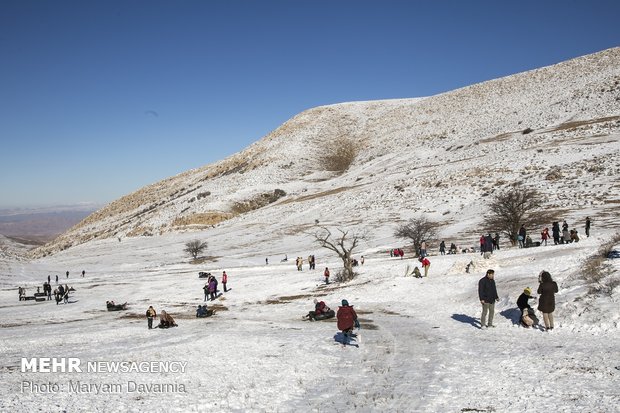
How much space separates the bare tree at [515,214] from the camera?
34.6 m

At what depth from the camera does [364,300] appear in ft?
78.9

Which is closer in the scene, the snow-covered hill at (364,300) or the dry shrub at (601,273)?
the snow-covered hill at (364,300)

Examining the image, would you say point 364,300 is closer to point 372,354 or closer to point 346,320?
point 346,320

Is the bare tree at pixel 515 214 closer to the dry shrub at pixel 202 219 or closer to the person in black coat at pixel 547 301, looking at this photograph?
the person in black coat at pixel 547 301

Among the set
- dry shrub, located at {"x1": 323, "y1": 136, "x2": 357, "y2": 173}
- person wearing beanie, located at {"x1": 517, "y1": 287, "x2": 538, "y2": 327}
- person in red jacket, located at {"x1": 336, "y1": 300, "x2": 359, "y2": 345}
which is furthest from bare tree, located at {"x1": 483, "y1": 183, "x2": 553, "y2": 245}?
dry shrub, located at {"x1": 323, "y1": 136, "x2": 357, "y2": 173}

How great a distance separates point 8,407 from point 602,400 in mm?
10969

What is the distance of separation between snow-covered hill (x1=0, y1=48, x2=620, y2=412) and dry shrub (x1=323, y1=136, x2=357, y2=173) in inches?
645

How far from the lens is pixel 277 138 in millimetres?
146875

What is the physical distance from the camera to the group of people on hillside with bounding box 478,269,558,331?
43.3 feet

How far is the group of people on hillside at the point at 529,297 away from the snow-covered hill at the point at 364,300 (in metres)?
0.46

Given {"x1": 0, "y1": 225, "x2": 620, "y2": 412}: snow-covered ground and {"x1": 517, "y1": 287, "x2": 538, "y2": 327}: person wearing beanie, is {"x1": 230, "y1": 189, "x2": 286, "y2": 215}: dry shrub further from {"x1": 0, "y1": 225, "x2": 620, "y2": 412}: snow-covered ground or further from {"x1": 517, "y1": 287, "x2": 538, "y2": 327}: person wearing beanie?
{"x1": 517, "y1": 287, "x2": 538, "y2": 327}: person wearing beanie

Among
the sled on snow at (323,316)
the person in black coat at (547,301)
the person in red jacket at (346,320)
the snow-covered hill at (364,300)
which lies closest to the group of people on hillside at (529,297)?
the person in black coat at (547,301)

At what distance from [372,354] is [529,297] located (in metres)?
5.62

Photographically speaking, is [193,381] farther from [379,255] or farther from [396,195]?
[396,195]
